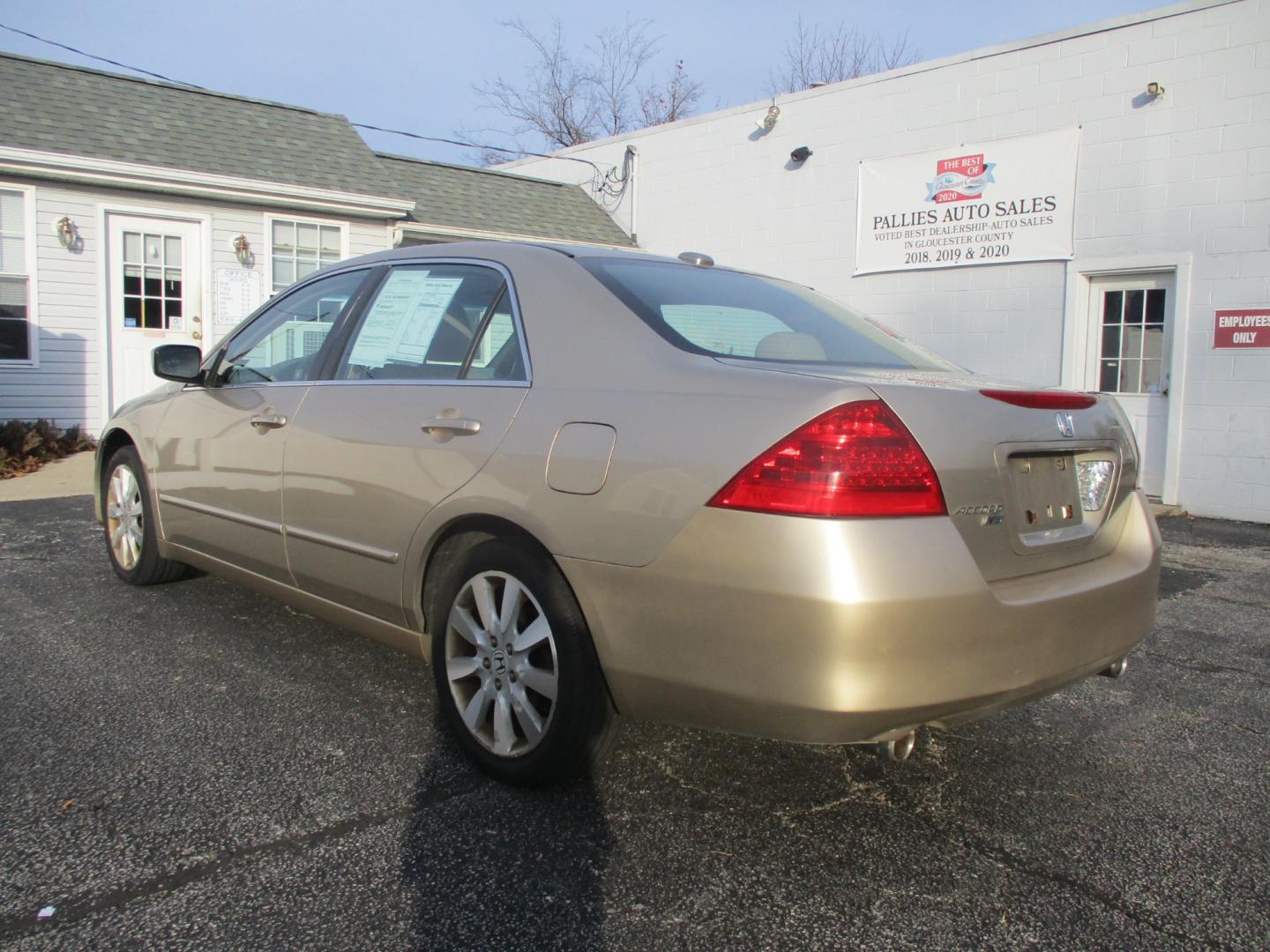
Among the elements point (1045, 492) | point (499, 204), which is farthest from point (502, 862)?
point (499, 204)

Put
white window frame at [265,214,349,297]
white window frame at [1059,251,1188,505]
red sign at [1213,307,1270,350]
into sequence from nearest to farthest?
red sign at [1213,307,1270,350], white window frame at [1059,251,1188,505], white window frame at [265,214,349,297]

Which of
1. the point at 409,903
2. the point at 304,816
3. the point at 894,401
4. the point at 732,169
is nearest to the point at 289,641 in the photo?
the point at 304,816

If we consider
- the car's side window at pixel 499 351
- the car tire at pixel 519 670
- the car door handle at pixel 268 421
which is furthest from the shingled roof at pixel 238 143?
the car tire at pixel 519 670

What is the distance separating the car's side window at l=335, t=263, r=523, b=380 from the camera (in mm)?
3098

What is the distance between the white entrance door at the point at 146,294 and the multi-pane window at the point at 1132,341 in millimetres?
9479

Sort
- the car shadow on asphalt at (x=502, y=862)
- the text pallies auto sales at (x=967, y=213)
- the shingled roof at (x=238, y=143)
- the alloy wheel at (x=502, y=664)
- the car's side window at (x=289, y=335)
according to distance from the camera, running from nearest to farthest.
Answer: the car shadow on asphalt at (x=502, y=862) → the alloy wheel at (x=502, y=664) → the car's side window at (x=289, y=335) → the text pallies auto sales at (x=967, y=213) → the shingled roof at (x=238, y=143)

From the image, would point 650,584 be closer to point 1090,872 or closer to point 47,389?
point 1090,872

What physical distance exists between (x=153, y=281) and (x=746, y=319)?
32.8 feet

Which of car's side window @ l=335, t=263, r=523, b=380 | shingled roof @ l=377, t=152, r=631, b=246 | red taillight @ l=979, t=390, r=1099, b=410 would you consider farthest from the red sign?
shingled roof @ l=377, t=152, r=631, b=246

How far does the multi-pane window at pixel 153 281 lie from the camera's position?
434 inches

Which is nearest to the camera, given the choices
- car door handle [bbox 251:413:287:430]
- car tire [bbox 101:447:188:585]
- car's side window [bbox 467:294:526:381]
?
car's side window [bbox 467:294:526:381]

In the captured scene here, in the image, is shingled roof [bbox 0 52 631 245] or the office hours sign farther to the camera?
shingled roof [bbox 0 52 631 245]

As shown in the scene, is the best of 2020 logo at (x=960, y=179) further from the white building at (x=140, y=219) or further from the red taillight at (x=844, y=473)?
the red taillight at (x=844, y=473)

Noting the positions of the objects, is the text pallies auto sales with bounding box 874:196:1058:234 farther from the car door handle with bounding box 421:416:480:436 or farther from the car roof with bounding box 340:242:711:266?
the car door handle with bounding box 421:416:480:436
